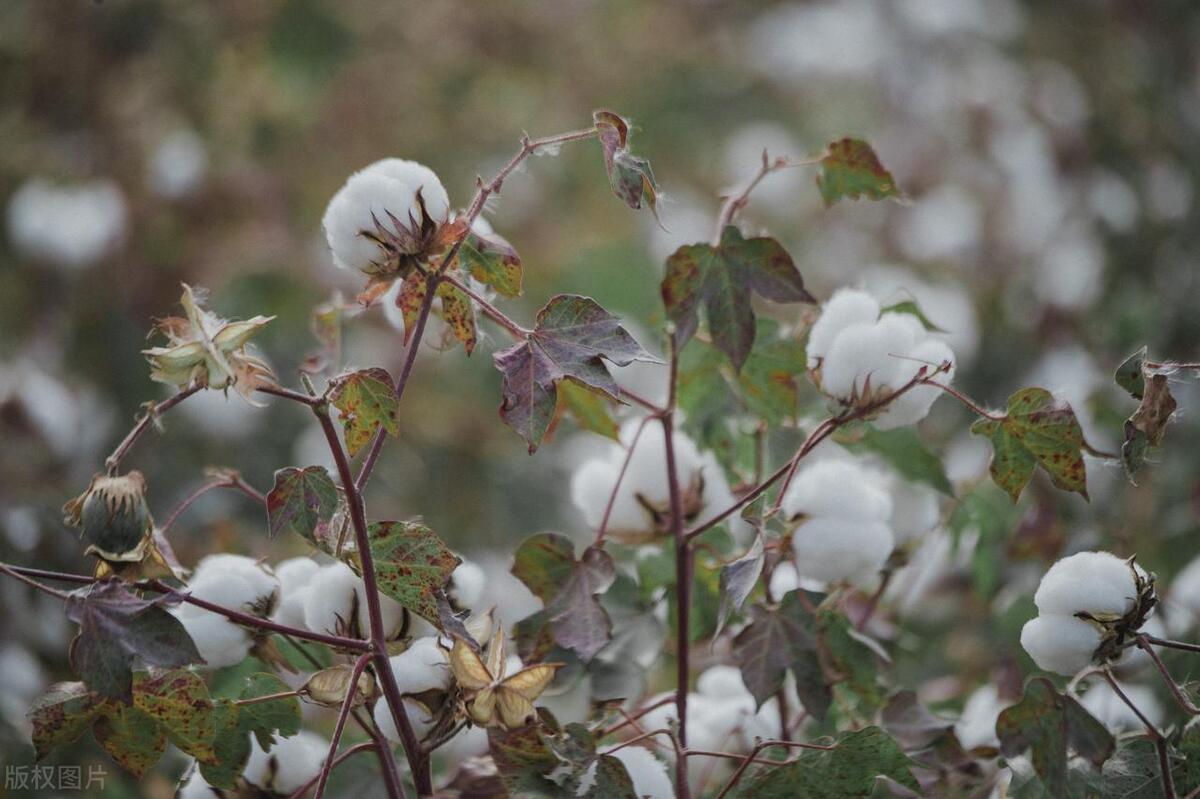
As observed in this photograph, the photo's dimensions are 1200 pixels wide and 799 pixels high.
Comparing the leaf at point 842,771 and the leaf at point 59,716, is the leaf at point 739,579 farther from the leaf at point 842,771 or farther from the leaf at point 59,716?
the leaf at point 59,716

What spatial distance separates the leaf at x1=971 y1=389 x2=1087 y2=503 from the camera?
54cm

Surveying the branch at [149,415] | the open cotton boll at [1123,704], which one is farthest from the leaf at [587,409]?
the open cotton boll at [1123,704]

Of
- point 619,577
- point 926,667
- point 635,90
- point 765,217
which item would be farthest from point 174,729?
point 635,90

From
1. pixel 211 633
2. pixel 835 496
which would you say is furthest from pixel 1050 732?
pixel 211 633

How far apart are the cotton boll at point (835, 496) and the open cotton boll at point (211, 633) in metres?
0.26

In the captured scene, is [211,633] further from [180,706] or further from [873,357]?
[873,357]

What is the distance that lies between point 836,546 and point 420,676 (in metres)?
0.20

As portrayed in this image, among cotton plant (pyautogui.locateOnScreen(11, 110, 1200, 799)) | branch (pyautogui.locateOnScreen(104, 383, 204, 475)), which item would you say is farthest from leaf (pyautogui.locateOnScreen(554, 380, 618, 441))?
branch (pyautogui.locateOnScreen(104, 383, 204, 475))

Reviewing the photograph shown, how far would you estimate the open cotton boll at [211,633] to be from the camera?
21.3 inches

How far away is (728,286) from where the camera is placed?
0.57 metres

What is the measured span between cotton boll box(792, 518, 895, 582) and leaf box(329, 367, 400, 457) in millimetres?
206

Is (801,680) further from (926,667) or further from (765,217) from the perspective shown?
(765,217)

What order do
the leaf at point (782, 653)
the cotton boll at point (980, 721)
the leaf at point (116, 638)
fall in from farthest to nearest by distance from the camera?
the cotton boll at point (980, 721) → the leaf at point (782, 653) → the leaf at point (116, 638)

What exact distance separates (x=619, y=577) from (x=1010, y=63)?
1.85 m
